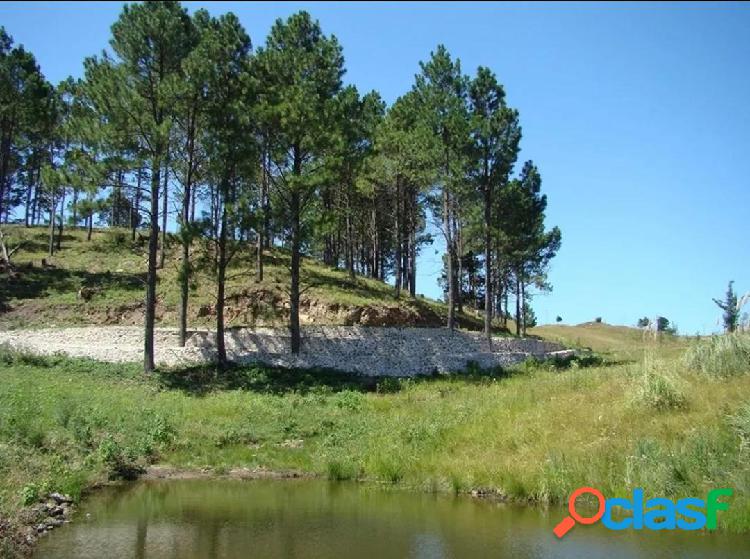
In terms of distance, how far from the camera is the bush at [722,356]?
1858cm

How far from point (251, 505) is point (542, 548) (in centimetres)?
664

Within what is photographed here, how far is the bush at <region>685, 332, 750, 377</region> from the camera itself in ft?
61.0

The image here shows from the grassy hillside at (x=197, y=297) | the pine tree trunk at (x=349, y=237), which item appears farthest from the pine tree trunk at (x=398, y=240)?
the pine tree trunk at (x=349, y=237)

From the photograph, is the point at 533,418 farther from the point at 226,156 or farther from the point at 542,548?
the point at 226,156

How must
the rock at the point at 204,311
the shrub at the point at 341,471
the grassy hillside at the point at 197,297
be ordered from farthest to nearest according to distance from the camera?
the rock at the point at 204,311 → the grassy hillside at the point at 197,297 → the shrub at the point at 341,471

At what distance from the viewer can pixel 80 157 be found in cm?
2862

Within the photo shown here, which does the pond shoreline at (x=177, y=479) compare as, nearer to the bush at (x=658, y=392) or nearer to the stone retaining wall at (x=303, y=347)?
the bush at (x=658, y=392)

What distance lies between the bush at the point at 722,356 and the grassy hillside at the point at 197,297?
1795 centimetres

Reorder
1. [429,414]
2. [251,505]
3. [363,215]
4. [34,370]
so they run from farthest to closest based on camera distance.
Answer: [363,215] < [34,370] < [429,414] < [251,505]

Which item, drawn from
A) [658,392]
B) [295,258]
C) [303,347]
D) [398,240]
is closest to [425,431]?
[658,392]

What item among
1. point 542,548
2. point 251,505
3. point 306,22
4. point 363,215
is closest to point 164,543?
point 251,505

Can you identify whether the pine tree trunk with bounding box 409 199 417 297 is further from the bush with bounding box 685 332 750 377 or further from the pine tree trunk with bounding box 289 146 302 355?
the bush with bounding box 685 332 750 377

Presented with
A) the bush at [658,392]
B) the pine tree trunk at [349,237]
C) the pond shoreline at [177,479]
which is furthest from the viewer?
the pine tree trunk at [349,237]

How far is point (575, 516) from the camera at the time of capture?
41.7ft
